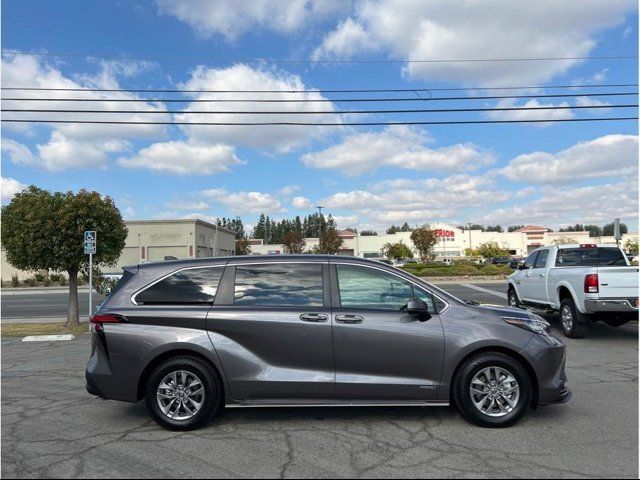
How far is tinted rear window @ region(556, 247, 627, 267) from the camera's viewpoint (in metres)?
11.9

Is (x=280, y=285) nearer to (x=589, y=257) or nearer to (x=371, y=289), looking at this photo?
(x=371, y=289)

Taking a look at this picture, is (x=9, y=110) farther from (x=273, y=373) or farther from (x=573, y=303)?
(x=573, y=303)

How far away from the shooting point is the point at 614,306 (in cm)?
1012

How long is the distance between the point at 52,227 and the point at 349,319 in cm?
1037

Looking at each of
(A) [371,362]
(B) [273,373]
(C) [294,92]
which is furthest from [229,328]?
(C) [294,92]

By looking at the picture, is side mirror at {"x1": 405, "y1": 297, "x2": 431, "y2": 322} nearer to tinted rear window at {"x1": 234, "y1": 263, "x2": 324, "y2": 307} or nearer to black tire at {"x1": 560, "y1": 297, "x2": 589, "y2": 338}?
tinted rear window at {"x1": 234, "y1": 263, "x2": 324, "y2": 307}

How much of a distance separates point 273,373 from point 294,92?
542 inches

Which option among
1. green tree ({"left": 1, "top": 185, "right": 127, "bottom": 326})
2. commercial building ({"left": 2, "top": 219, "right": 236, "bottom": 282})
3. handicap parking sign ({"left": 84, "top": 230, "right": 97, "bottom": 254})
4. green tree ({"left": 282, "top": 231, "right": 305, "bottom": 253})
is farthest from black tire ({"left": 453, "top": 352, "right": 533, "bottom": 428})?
green tree ({"left": 282, "top": 231, "right": 305, "bottom": 253})

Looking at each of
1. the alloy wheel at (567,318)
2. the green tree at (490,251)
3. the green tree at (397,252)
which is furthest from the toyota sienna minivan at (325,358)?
the green tree at (490,251)

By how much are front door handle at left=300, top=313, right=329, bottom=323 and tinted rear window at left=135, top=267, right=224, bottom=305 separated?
0.98 meters

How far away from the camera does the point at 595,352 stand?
9.67 m

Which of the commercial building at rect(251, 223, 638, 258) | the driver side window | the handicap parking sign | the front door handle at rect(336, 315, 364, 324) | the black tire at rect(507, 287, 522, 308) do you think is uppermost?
the commercial building at rect(251, 223, 638, 258)

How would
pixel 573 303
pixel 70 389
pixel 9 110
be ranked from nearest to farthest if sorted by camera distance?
pixel 70 389
pixel 573 303
pixel 9 110

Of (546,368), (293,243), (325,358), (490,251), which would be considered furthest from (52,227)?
(490,251)
